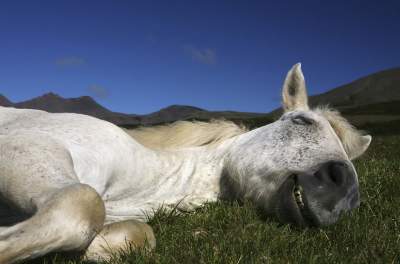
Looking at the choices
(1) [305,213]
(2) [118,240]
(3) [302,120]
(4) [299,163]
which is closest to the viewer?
(2) [118,240]

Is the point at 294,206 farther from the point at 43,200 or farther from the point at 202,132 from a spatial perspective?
the point at 43,200

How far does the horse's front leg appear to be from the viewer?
3.10 meters

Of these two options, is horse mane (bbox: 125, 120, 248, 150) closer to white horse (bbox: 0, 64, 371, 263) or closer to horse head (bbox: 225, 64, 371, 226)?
white horse (bbox: 0, 64, 371, 263)

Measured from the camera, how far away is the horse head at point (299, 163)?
4370 millimetres

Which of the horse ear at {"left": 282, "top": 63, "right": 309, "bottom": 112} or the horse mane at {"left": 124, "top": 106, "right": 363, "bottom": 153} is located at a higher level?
the horse ear at {"left": 282, "top": 63, "right": 309, "bottom": 112}

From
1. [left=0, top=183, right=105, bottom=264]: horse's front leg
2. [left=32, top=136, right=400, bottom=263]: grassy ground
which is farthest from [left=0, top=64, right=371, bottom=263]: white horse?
[left=32, top=136, right=400, bottom=263]: grassy ground

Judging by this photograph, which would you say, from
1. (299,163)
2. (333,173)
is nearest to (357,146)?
(299,163)

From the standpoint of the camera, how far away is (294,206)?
4.47 meters

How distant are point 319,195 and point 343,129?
71.5 inches

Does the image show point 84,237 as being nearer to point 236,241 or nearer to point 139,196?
point 236,241

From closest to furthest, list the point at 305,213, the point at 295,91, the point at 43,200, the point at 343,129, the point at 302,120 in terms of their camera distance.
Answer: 1. the point at 43,200
2. the point at 305,213
3. the point at 302,120
4. the point at 343,129
5. the point at 295,91

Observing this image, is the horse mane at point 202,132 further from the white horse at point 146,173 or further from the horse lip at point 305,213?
the horse lip at point 305,213

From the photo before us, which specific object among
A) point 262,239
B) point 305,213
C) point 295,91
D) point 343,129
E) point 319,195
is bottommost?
point 262,239

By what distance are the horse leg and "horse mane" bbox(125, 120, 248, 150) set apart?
206 cm
